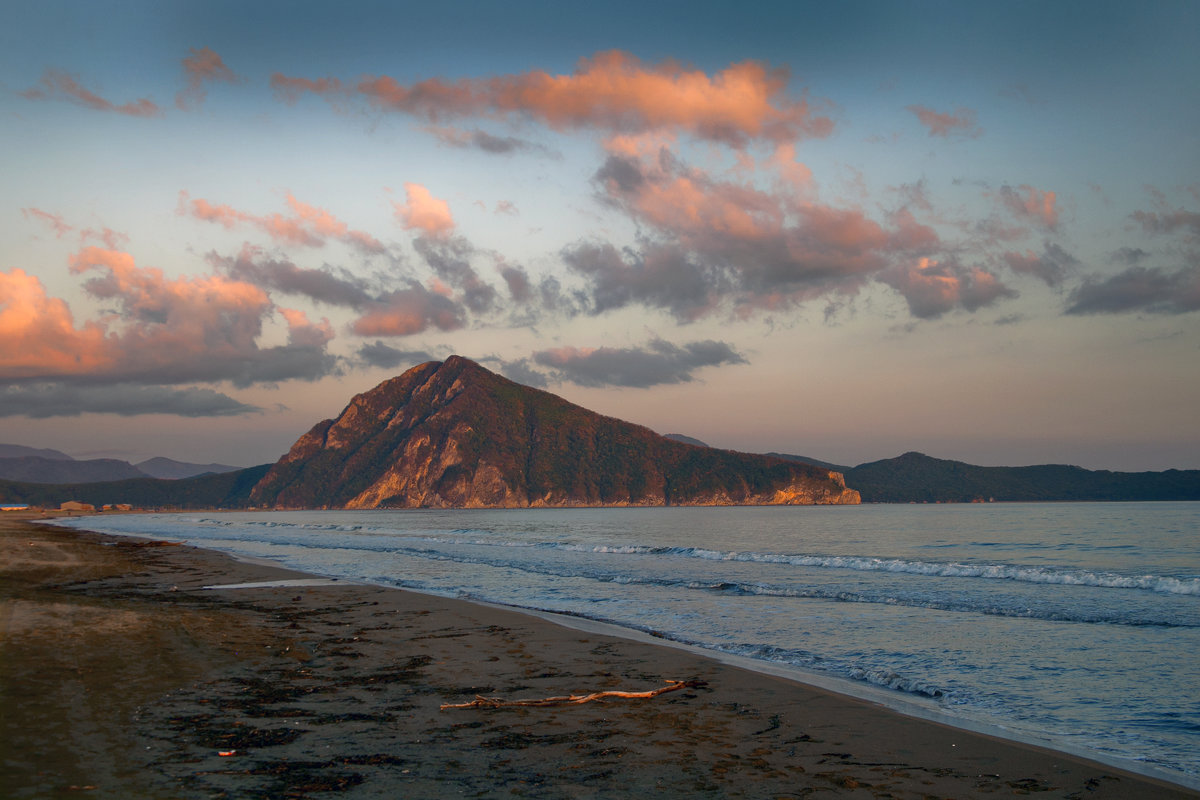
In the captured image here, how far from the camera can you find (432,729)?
7.98 metres

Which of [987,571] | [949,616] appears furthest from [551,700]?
[987,571]

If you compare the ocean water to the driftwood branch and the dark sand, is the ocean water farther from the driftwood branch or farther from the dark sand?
the driftwood branch

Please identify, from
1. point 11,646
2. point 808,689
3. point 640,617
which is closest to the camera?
point 808,689

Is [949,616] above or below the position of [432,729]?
below

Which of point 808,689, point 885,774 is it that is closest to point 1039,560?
point 808,689

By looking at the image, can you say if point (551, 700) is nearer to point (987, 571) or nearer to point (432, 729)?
point (432, 729)

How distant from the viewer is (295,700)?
9.23 metres

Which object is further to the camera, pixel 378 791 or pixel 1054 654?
pixel 1054 654

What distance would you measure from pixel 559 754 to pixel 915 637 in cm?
1167

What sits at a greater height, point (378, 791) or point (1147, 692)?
point (378, 791)

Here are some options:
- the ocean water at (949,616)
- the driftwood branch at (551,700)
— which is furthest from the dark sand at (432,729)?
the ocean water at (949,616)

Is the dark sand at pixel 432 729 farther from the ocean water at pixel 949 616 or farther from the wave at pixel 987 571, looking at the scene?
the wave at pixel 987 571

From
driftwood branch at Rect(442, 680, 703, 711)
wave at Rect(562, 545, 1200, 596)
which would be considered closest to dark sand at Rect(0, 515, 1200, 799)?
driftwood branch at Rect(442, 680, 703, 711)

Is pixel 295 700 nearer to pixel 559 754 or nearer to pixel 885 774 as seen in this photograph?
pixel 559 754
